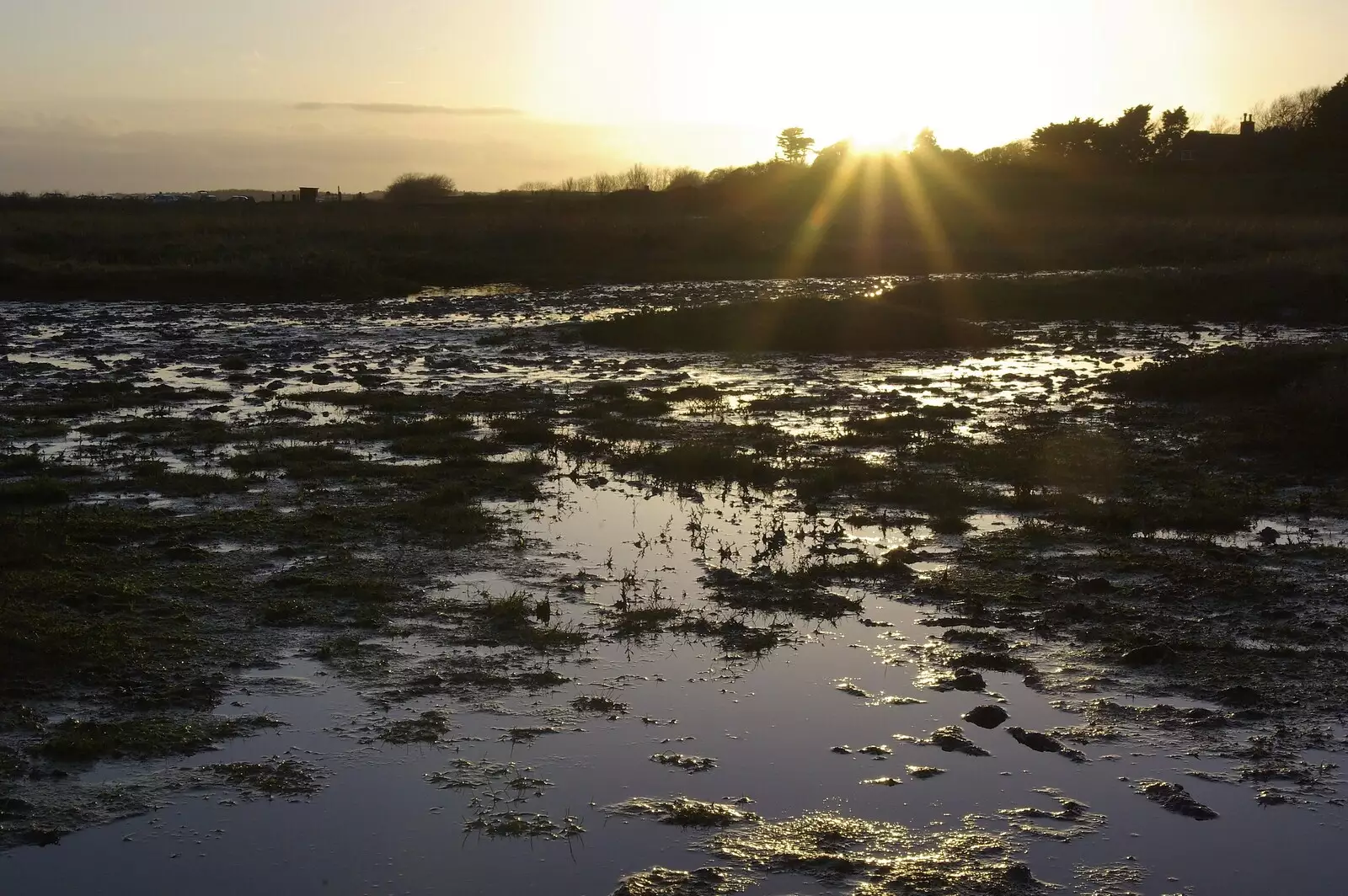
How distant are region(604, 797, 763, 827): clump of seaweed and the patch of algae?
0.11 metres

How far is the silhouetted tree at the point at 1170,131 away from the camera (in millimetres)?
87375

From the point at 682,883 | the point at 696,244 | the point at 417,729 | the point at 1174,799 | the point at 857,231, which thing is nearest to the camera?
the point at 682,883

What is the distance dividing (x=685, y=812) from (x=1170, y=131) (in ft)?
308

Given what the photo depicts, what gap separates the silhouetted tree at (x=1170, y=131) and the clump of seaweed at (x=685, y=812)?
91.5 metres

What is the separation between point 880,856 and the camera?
5453 millimetres

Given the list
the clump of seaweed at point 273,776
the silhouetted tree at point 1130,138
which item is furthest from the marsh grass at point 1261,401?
the silhouetted tree at point 1130,138

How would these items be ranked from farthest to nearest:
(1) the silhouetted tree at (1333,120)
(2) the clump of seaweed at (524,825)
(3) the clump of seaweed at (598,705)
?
(1) the silhouetted tree at (1333,120)
(3) the clump of seaweed at (598,705)
(2) the clump of seaweed at (524,825)

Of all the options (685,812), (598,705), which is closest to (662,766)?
(685,812)

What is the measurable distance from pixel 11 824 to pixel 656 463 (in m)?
9.16

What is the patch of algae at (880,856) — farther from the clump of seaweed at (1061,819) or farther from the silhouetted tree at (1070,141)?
the silhouetted tree at (1070,141)

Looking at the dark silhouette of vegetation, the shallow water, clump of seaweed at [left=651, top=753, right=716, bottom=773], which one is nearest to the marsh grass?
the shallow water

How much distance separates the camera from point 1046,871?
5324 millimetres

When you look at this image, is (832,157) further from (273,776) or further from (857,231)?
(273,776)

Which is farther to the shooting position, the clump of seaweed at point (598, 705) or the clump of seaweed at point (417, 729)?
the clump of seaweed at point (598, 705)
